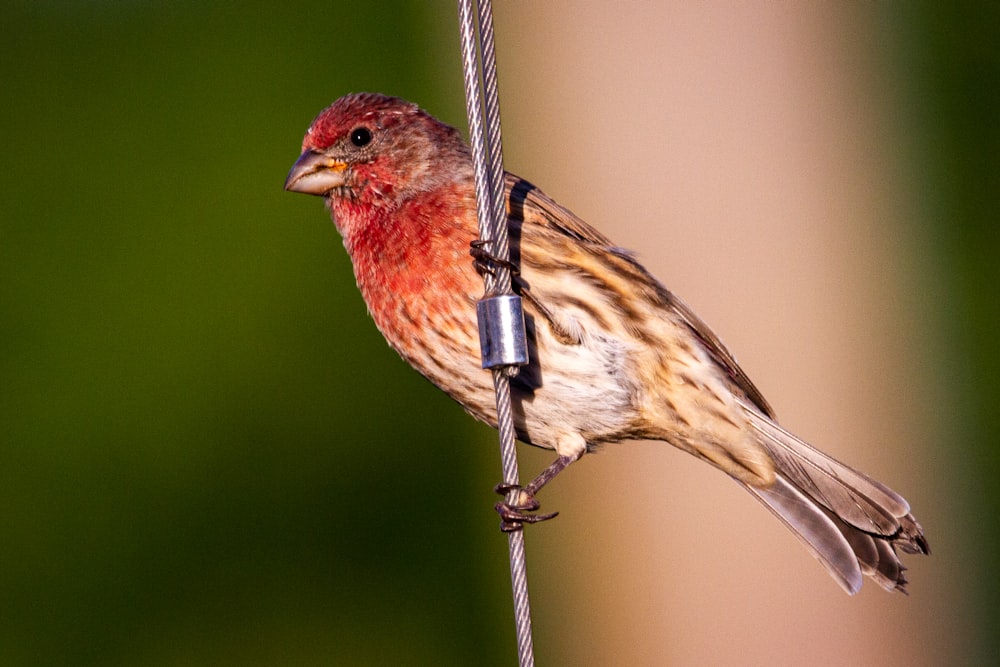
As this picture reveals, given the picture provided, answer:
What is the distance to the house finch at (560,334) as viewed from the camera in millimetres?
4551

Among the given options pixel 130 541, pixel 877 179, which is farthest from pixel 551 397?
pixel 130 541

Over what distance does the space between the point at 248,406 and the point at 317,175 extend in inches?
161

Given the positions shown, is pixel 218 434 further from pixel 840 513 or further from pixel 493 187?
pixel 493 187

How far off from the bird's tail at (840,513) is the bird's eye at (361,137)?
156cm

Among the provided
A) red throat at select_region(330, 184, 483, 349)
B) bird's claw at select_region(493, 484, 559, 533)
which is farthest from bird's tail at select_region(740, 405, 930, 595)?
red throat at select_region(330, 184, 483, 349)

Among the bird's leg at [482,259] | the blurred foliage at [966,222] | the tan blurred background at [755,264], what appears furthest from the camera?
the blurred foliage at [966,222]

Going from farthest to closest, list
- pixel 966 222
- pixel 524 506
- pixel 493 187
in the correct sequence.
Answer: pixel 966 222
pixel 524 506
pixel 493 187

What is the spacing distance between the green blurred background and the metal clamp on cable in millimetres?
4937

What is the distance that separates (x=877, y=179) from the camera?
812 cm

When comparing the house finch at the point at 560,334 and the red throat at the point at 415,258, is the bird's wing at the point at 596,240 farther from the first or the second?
the red throat at the point at 415,258

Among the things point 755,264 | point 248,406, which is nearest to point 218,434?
point 248,406

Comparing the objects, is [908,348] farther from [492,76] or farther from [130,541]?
[492,76]

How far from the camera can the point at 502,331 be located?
12.0 ft

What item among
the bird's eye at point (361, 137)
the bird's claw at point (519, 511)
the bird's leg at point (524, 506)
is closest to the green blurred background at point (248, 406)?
the bird's eye at point (361, 137)
